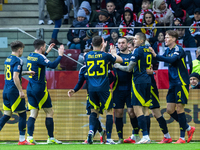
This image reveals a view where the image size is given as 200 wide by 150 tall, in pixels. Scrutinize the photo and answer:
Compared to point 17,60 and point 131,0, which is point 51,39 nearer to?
point 17,60

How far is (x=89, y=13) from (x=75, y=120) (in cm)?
494

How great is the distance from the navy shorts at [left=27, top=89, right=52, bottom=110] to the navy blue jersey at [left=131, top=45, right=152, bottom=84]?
6.53 feet

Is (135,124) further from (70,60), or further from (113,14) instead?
(113,14)

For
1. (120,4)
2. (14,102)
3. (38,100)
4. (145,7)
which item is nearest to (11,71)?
(14,102)

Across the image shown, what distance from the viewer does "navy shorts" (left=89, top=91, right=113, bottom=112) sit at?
7.62 metres

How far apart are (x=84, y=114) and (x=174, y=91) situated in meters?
2.62

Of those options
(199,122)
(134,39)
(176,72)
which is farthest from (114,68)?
(199,122)

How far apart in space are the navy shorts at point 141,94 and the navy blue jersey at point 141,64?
0.11 m

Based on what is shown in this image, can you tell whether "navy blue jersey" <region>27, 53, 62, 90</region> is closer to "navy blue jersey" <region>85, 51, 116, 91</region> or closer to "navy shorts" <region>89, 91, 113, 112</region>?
"navy blue jersey" <region>85, 51, 116, 91</region>

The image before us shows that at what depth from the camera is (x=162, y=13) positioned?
38.3 feet

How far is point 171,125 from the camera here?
9492 mm

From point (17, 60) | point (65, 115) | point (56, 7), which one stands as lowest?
point (65, 115)

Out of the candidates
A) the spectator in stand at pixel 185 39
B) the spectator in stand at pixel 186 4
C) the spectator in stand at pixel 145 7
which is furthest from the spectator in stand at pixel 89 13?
the spectator in stand at pixel 185 39

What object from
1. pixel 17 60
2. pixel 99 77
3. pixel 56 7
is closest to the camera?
pixel 99 77
